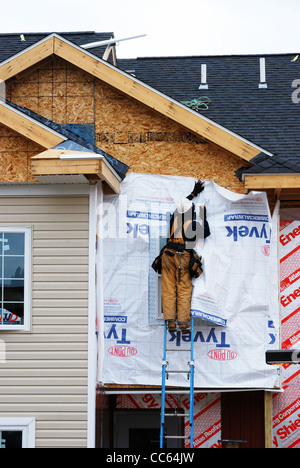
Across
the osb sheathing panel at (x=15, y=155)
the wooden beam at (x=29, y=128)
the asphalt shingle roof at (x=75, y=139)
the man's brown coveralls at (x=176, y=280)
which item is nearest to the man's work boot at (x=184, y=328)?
the man's brown coveralls at (x=176, y=280)

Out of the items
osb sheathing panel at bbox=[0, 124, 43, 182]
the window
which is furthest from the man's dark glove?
the window

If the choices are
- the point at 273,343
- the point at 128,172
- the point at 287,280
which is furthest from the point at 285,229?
the point at 128,172

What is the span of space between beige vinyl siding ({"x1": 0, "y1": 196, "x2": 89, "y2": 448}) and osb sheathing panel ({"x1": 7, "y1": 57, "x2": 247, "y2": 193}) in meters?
1.29

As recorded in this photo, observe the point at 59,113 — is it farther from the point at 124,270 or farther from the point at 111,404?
the point at 111,404

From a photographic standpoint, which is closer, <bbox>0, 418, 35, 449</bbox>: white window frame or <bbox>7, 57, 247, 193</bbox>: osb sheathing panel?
<bbox>0, 418, 35, 449</bbox>: white window frame

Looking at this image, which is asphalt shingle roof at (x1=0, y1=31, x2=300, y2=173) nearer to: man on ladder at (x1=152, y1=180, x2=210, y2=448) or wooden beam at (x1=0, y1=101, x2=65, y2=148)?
man on ladder at (x1=152, y1=180, x2=210, y2=448)

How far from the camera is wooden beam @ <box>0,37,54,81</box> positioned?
11758mm

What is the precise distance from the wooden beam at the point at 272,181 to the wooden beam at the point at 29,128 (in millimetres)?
2714

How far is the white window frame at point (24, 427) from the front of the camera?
10.5 m

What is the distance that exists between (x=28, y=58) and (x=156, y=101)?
2060 mm

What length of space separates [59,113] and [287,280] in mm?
4333

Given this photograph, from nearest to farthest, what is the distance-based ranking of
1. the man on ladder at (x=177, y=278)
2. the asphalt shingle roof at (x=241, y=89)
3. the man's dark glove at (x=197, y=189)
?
1. the man on ladder at (x=177, y=278)
2. the man's dark glove at (x=197, y=189)
3. the asphalt shingle roof at (x=241, y=89)

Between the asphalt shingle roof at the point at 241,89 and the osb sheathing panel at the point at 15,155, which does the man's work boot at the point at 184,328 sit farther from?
the osb sheathing panel at the point at 15,155

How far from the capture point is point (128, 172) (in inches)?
458
